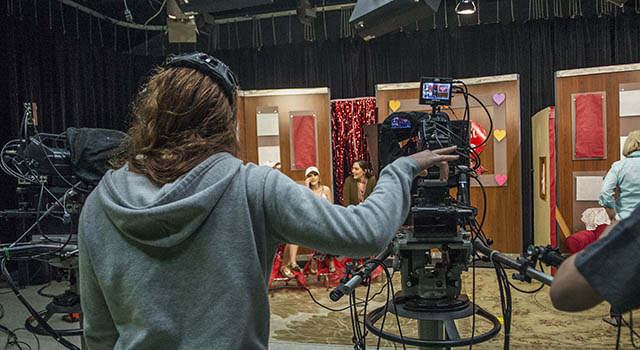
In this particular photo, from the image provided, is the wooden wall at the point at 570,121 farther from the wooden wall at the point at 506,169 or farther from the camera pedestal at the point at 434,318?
the camera pedestal at the point at 434,318

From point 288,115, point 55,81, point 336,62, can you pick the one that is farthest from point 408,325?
point 55,81

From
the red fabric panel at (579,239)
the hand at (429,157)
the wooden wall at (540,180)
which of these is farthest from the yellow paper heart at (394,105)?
the hand at (429,157)

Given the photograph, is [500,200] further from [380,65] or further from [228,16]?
[228,16]

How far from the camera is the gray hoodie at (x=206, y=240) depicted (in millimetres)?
735

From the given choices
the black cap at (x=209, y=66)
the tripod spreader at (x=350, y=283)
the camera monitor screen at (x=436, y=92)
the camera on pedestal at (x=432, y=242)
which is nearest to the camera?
the black cap at (x=209, y=66)

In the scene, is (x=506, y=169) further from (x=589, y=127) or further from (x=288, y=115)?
(x=288, y=115)

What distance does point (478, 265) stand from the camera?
214 inches

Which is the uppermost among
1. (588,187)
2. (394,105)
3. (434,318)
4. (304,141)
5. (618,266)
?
(394,105)

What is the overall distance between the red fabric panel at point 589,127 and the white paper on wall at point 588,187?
26 cm

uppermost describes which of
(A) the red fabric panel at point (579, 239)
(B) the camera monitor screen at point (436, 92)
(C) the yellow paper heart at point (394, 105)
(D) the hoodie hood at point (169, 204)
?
(C) the yellow paper heart at point (394, 105)

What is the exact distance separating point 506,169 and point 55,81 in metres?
6.08

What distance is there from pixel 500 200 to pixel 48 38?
6297mm

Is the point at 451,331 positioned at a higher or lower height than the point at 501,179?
lower

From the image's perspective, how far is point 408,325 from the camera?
11.4 ft
